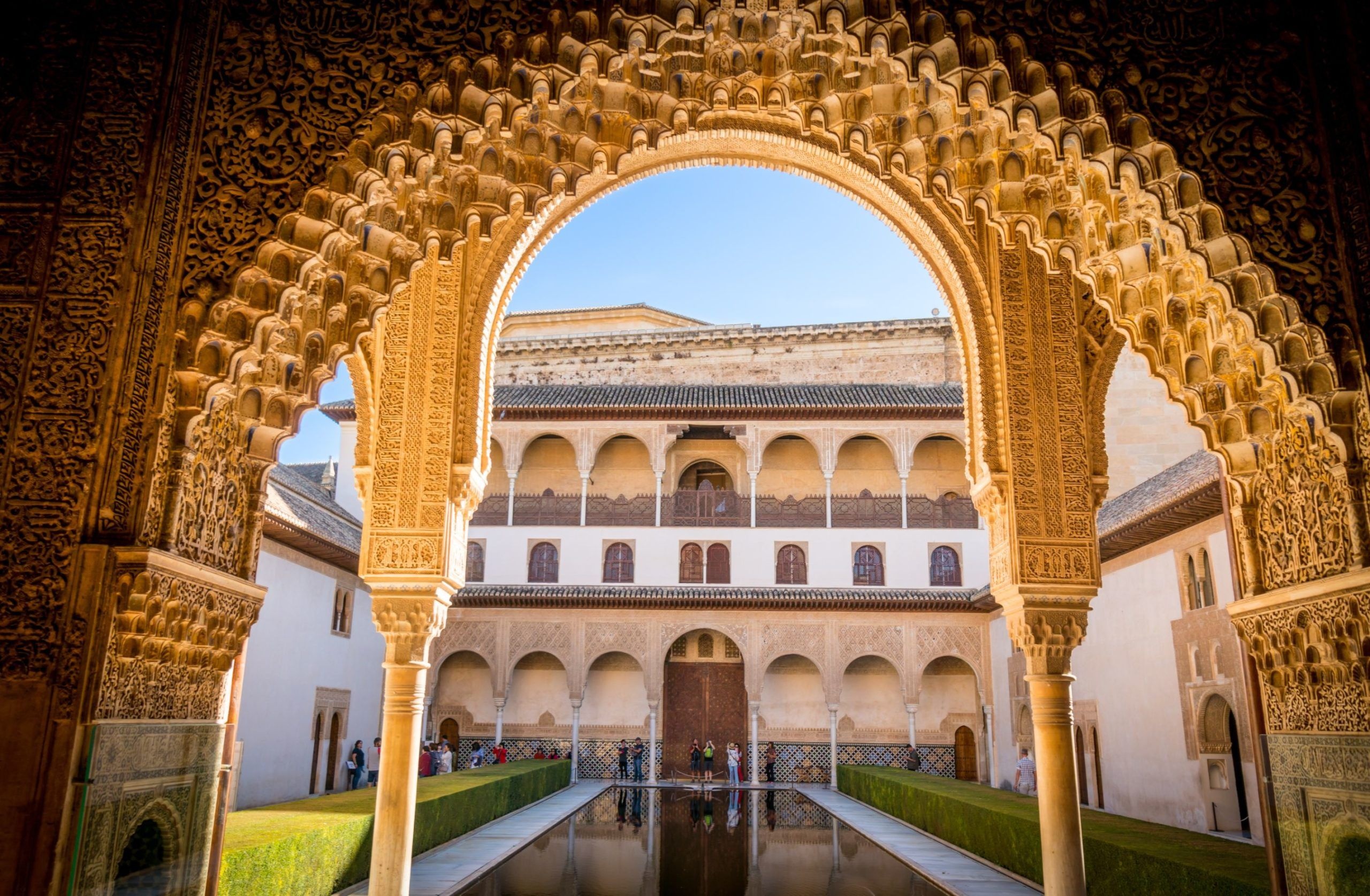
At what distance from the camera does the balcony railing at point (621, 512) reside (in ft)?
76.5

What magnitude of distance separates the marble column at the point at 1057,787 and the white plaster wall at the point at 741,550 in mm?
16172

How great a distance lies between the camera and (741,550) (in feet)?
75.4

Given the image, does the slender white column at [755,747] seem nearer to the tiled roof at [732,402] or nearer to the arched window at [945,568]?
the arched window at [945,568]

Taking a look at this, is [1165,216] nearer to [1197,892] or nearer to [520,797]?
[1197,892]

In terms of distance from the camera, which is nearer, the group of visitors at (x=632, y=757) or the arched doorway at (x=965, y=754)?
the group of visitors at (x=632, y=757)

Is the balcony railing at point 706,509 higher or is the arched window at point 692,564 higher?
the balcony railing at point 706,509

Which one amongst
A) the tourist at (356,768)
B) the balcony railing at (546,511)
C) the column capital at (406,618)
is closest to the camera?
the column capital at (406,618)

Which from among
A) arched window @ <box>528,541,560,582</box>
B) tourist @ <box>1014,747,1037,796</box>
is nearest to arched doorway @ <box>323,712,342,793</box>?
arched window @ <box>528,541,560,582</box>

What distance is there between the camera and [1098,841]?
785cm

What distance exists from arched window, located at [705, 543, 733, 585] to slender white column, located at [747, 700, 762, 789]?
2.80 metres

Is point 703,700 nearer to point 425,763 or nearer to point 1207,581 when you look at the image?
point 425,763

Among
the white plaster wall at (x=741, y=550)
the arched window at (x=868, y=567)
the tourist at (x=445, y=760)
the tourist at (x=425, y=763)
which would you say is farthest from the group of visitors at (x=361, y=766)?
the arched window at (x=868, y=567)

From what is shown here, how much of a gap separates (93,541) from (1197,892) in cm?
598

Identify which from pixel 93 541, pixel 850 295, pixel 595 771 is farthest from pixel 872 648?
pixel 850 295
